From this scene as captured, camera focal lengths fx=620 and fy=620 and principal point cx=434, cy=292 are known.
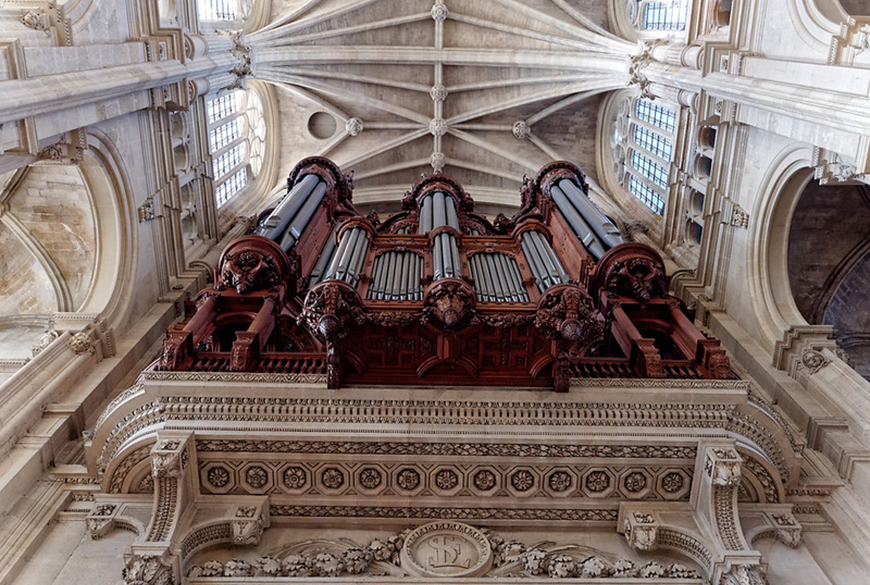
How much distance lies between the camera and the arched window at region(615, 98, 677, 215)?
58.4ft

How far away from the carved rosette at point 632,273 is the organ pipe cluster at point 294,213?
5764mm

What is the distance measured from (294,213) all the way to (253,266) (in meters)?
3.17

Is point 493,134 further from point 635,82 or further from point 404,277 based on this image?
point 404,277

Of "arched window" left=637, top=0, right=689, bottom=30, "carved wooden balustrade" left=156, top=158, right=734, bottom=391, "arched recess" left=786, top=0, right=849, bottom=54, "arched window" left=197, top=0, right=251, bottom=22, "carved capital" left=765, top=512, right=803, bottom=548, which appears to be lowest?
"carved capital" left=765, top=512, right=803, bottom=548

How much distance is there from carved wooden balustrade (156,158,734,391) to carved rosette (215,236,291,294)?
0.08ft

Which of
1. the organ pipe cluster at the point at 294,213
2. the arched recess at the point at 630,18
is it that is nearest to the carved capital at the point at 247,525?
the organ pipe cluster at the point at 294,213

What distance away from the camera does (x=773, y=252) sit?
1187 centimetres

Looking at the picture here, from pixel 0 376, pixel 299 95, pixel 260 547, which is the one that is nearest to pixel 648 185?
pixel 299 95

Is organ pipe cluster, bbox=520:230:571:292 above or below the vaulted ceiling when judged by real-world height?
below

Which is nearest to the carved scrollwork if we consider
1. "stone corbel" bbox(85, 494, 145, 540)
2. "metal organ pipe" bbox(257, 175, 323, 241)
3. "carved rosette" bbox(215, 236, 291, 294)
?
"carved rosette" bbox(215, 236, 291, 294)

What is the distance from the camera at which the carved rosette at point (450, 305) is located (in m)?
8.26

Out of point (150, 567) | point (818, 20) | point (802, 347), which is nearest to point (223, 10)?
point (818, 20)

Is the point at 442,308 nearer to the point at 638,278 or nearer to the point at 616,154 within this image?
the point at 638,278

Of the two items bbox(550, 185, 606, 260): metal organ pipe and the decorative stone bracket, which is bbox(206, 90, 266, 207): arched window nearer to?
bbox(550, 185, 606, 260): metal organ pipe
